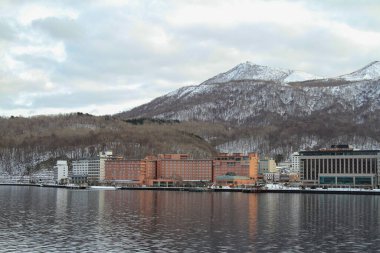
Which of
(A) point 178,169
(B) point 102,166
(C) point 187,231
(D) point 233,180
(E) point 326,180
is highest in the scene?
(B) point 102,166

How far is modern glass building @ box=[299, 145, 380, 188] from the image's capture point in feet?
522

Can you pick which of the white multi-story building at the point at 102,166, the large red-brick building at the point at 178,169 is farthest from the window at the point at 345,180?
the white multi-story building at the point at 102,166

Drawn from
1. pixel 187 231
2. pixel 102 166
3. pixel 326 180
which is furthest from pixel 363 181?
pixel 187 231

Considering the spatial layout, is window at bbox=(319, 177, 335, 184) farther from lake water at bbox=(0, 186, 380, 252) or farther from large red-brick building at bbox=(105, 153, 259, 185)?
lake water at bbox=(0, 186, 380, 252)

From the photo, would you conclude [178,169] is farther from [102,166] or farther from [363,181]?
[363,181]

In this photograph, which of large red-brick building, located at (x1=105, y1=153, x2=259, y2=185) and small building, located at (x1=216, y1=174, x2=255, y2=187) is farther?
large red-brick building, located at (x1=105, y1=153, x2=259, y2=185)

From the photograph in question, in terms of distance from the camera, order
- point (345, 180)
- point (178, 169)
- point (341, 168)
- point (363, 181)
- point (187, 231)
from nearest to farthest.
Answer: point (187, 231) → point (363, 181) → point (345, 180) → point (341, 168) → point (178, 169)

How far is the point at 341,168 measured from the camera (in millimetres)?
163625

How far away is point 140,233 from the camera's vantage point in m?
43.8

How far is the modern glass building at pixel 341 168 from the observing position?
522 ft

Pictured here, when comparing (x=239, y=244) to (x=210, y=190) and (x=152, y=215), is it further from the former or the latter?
(x=210, y=190)

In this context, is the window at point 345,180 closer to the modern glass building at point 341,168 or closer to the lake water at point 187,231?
the modern glass building at point 341,168

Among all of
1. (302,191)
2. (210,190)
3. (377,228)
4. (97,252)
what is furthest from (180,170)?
(97,252)

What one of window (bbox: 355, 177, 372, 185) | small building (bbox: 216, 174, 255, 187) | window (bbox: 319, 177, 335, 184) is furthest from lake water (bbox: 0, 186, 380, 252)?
window (bbox: 319, 177, 335, 184)
